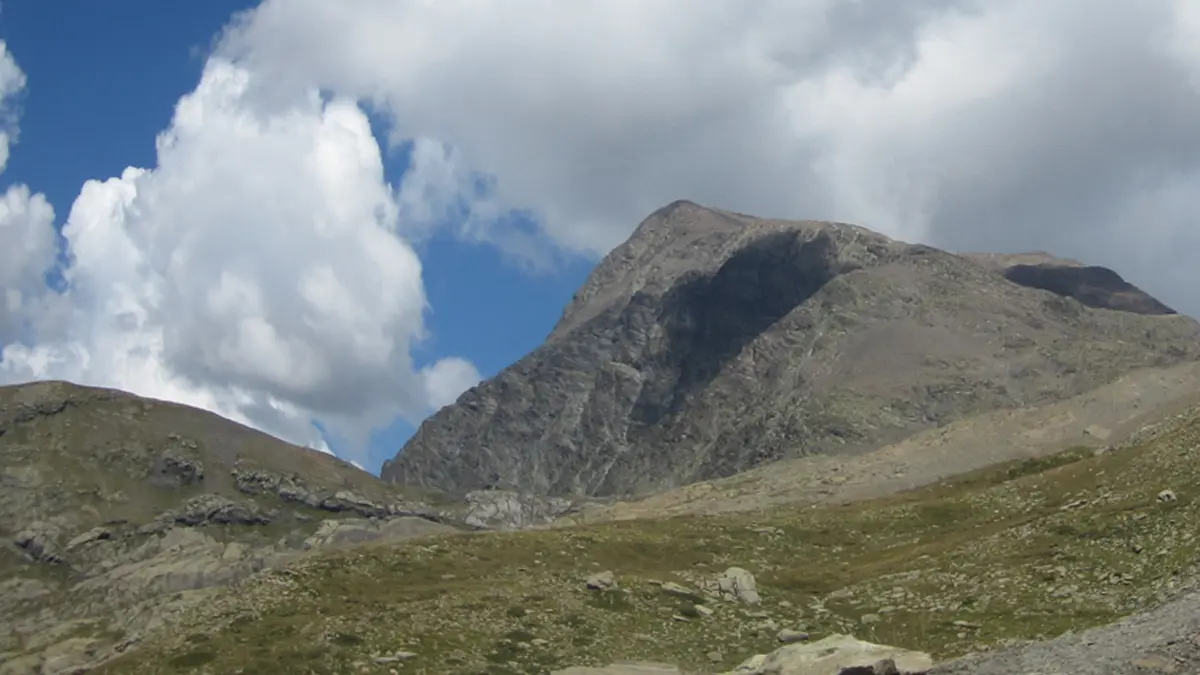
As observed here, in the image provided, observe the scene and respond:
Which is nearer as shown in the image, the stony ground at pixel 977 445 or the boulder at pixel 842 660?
the boulder at pixel 842 660

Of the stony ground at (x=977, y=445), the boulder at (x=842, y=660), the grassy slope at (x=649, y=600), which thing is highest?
the stony ground at (x=977, y=445)

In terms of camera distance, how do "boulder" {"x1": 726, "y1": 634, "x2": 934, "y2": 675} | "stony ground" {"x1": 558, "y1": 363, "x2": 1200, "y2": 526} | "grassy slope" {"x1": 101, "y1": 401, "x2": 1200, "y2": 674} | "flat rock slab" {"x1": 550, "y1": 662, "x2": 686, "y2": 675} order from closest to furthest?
"boulder" {"x1": 726, "y1": 634, "x2": 934, "y2": 675} < "flat rock slab" {"x1": 550, "y1": 662, "x2": 686, "y2": 675} < "grassy slope" {"x1": 101, "y1": 401, "x2": 1200, "y2": 674} < "stony ground" {"x1": 558, "y1": 363, "x2": 1200, "y2": 526}

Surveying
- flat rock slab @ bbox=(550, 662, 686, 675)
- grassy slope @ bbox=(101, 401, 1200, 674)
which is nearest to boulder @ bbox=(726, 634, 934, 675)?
grassy slope @ bbox=(101, 401, 1200, 674)

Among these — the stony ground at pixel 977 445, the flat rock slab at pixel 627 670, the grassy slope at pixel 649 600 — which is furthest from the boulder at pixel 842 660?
the stony ground at pixel 977 445

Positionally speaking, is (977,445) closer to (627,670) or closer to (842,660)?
(627,670)

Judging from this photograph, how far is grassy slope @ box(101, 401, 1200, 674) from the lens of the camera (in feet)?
149

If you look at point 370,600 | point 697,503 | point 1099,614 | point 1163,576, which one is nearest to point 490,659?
point 370,600

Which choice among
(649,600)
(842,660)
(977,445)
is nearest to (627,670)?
(842,660)

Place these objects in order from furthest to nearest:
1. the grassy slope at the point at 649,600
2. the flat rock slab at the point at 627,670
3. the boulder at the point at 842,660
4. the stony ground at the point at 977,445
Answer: the stony ground at the point at 977,445, the grassy slope at the point at 649,600, the flat rock slab at the point at 627,670, the boulder at the point at 842,660

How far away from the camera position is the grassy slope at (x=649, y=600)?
45.6 metres

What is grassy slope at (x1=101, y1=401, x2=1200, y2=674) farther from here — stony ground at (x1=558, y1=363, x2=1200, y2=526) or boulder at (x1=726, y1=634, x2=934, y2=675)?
stony ground at (x1=558, y1=363, x2=1200, y2=526)

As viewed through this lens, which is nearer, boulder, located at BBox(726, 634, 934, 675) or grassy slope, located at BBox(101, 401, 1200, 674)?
boulder, located at BBox(726, 634, 934, 675)

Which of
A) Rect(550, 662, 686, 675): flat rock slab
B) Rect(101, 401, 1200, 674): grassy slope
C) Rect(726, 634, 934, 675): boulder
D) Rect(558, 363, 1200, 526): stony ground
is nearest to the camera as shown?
Rect(726, 634, 934, 675): boulder

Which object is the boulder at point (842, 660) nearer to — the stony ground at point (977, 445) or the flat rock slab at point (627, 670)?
the flat rock slab at point (627, 670)
